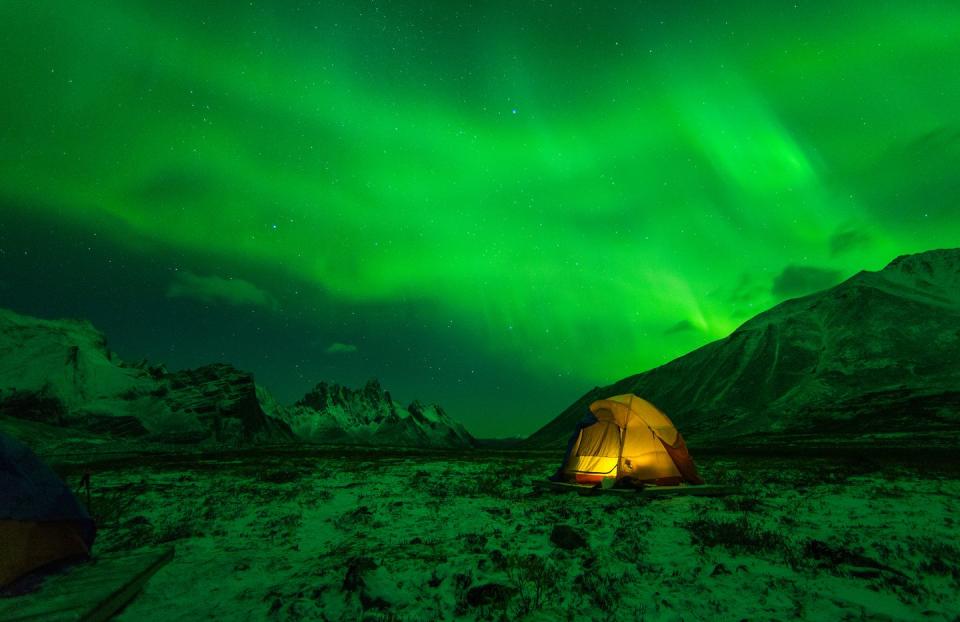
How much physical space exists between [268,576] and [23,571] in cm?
313

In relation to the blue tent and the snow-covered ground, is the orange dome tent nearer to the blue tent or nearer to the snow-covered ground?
the snow-covered ground

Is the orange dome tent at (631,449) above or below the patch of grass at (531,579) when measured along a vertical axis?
above

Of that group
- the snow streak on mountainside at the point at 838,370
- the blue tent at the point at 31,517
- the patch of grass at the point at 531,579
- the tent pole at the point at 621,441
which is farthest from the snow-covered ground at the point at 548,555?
the snow streak on mountainside at the point at 838,370

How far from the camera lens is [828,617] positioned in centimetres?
590

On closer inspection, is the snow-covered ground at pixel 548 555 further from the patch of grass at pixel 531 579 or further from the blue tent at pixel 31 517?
the blue tent at pixel 31 517

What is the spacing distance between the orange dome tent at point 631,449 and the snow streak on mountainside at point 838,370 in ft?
327

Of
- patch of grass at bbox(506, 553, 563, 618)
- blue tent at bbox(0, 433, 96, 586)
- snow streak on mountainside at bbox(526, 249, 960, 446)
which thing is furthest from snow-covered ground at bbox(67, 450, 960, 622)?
snow streak on mountainside at bbox(526, 249, 960, 446)

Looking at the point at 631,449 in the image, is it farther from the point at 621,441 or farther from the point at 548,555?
the point at 548,555

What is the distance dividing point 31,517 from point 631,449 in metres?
14.6

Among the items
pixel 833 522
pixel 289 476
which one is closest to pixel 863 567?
pixel 833 522

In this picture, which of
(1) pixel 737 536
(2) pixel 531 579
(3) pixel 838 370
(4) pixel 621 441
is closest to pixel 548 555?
(2) pixel 531 579

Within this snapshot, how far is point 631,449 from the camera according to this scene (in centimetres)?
1571

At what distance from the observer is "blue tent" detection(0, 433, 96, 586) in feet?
20.5

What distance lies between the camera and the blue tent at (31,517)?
6.23m
